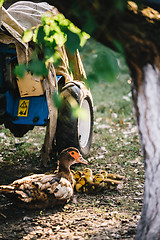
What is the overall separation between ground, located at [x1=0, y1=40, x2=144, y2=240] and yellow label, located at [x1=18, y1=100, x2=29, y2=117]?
30.3 inches

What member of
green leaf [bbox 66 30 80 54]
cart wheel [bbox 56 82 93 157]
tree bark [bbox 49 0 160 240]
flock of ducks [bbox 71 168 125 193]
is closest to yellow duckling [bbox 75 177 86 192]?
flock of ducks [bbox 71 168 125 193]

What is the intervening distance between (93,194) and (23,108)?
1.45 metres

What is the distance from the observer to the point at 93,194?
3.87 m

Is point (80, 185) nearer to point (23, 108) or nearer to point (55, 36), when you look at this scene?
point (23, 108)

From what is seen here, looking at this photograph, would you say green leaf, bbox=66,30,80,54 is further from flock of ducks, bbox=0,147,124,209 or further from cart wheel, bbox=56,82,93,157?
cart wheel, bbox=56,82,93,157

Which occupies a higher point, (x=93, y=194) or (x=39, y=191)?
(x=39, y=191)

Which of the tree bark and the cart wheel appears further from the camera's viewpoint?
the cart wheel

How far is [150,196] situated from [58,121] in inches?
89.9

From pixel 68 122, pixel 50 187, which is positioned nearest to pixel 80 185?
pixel 50 187

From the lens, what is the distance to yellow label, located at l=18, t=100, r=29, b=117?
14.5 ft

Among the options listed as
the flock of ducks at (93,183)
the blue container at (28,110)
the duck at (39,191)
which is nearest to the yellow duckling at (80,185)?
the flock of ducks at (93,183)

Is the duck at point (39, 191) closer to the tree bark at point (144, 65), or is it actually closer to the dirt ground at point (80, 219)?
the dirt ground at point (80, 219)

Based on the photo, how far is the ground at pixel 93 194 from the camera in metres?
2.91

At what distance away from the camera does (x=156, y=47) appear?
2039 mm
